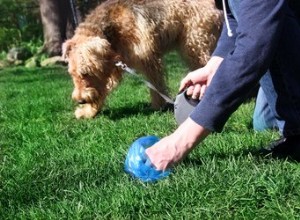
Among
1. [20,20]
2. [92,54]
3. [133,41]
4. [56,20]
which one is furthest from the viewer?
[20,20]

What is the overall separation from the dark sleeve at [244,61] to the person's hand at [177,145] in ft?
0.15

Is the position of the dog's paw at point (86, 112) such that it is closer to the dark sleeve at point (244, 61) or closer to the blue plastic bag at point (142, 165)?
the blue plastic bag at point (142, 165)

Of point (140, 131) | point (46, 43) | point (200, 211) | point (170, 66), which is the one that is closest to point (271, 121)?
point (140, 131)

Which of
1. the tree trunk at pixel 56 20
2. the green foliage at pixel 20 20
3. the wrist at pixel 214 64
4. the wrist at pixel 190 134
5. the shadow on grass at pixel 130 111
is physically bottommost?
the green foliage at pixel 20 20

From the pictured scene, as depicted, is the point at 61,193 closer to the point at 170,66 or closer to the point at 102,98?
the point at 102,98

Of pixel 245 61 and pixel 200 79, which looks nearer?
pixel 245 61

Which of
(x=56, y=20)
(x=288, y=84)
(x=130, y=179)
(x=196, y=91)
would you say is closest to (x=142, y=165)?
(x=130, y=179)

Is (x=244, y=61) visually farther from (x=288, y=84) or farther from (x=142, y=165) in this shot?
(x=142, y=165)

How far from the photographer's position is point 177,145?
2.62 m

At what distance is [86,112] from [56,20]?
975cm

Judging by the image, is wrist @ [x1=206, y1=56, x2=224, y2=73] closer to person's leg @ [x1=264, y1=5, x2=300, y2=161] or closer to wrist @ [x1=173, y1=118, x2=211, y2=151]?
person's leg @ [x1=264, y1=5, x2=300, y2=161]

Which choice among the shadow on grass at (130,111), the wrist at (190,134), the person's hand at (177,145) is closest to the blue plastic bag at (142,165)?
the person's hand at (177,145)

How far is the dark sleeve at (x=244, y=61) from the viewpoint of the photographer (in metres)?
2.49

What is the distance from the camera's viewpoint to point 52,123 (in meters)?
5.42
